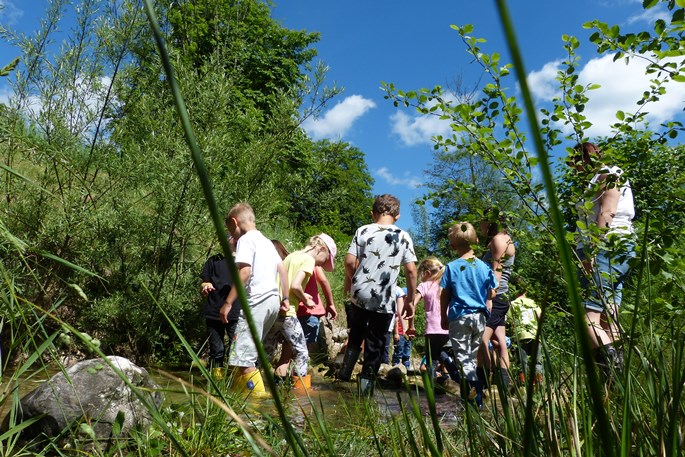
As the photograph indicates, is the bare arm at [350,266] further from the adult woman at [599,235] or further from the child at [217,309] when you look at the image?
the adult woman at [599,235]

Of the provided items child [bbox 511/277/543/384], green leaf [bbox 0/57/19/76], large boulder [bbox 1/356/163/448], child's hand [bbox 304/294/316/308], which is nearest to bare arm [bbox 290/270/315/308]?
child's hand [bbox 304/294/316/308]

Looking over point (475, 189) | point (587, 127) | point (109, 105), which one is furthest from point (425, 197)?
point (109, 105)

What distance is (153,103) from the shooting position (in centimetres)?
777

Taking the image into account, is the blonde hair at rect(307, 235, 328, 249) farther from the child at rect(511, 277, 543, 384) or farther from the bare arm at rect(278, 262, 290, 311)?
the child at rect(511, 277, 543, 384)

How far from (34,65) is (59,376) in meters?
4.89

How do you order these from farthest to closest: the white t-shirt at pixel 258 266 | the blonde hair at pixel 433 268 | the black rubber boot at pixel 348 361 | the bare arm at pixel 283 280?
the blonde hair at pixel 433 268, the black rubber boot at pixel 348 361, the bare arm at pixel 283 280, the white t-shirt at pixel 258 266

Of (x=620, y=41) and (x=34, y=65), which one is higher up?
(x=34, y=65)

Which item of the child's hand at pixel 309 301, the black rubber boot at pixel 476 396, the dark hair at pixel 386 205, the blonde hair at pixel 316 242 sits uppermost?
the dark hair at pixel 386 205

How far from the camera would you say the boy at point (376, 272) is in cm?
588

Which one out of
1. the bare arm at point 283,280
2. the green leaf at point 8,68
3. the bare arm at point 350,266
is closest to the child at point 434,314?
the bare arm at point 350,266

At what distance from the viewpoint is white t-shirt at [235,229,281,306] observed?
538 centimetres

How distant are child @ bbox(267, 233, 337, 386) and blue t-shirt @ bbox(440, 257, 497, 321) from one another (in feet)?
5.28

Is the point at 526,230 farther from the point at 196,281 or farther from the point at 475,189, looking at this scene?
the point at 196,281

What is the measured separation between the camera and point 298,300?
7.05m
